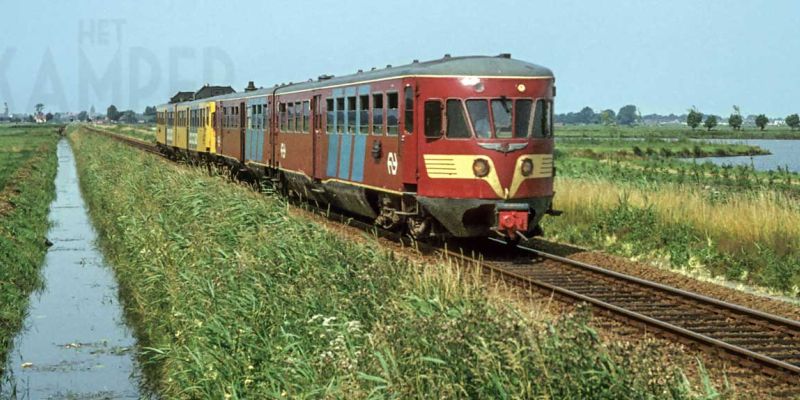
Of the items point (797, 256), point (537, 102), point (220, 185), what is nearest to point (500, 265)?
point (537, 102)

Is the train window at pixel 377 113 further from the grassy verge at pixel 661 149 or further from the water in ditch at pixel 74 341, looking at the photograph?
the grassy verge at pixel 661 149

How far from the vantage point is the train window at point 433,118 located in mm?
15586

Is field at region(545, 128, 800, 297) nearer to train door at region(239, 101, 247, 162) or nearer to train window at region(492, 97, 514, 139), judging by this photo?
train window at region(492, 97, 514, 139)

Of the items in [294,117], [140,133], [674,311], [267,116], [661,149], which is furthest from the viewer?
[140,133]

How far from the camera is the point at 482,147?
15375mm

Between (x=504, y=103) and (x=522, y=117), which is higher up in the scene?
(x=504, y=103)

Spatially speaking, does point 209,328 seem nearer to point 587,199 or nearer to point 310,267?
point 310,267

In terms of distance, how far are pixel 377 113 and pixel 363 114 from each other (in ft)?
2.82

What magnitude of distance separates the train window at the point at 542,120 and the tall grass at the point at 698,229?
2881 mm

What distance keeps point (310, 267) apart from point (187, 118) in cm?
3263

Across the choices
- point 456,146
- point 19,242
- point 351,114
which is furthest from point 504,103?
point 19,242

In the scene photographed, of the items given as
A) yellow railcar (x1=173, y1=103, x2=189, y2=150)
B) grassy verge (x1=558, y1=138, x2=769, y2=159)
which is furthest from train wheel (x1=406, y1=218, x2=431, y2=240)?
grassy verge (x1=558, y1=138, x2=769, y2=159)

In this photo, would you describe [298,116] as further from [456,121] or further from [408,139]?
[456,121]

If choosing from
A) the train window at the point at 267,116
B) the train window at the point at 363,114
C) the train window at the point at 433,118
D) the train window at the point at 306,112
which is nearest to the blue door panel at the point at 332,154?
the train window at the point at 363,114
